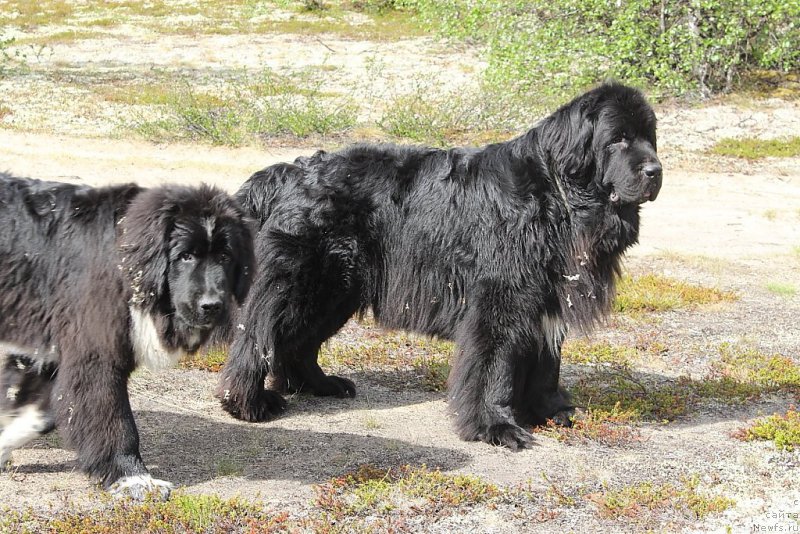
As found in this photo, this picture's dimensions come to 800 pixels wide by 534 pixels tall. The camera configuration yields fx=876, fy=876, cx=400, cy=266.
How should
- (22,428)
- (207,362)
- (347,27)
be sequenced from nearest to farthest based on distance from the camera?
(22,428), (207,362), (347,27)

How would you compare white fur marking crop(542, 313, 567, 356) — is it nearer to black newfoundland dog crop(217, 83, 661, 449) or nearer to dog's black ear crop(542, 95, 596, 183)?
black newfoundland dog crop(217, 83, 661, 449)

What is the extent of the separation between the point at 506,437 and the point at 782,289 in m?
5.39

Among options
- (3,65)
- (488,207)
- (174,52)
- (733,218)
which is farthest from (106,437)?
(174,52)

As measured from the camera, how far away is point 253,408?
5852 millimetres

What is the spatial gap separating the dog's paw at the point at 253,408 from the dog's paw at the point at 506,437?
1.44 m

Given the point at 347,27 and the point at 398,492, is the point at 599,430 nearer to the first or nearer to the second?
the point at 398,492

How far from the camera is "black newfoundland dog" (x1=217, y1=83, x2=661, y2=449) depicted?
18.5 feet

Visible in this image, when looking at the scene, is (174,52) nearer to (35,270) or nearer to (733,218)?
(733,218)

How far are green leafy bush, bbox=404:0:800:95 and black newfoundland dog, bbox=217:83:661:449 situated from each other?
10624 millimetres

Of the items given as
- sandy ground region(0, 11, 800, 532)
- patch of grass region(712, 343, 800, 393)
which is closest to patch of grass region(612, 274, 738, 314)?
sandy ground region(0, 11, 800, 532)

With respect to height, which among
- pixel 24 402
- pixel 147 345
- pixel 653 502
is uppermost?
pixel 147 345

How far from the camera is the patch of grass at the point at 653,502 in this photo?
482cm

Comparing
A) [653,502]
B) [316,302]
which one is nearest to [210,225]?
[316,302]

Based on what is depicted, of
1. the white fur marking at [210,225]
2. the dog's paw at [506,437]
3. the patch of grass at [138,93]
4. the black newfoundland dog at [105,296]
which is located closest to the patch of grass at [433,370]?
the dog's paw at [506,437]
